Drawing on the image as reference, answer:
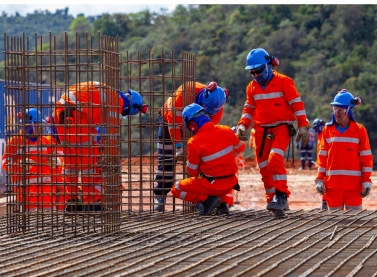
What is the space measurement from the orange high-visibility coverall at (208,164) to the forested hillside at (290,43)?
1560 inches

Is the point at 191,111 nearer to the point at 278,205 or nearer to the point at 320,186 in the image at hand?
the point at 278,205

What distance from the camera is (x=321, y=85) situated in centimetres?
5866

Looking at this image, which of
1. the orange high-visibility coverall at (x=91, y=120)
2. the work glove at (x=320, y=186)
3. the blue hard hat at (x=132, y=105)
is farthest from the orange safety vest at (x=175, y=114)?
the orange high-visibility coverall at (x=91, y=120)

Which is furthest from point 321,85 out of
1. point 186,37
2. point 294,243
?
point 294,243

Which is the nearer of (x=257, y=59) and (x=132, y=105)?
(x=257, y=59)

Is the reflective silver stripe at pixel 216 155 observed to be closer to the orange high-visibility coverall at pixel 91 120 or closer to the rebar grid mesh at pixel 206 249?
the rebar grid mesh at pixel 206 249

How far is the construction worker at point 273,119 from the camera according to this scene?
12.6m

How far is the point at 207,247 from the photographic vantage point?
9.41m

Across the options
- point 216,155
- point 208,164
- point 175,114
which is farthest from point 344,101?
point 175,114

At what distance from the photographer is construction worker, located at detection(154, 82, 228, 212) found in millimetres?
13180

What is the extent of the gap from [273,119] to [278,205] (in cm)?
111

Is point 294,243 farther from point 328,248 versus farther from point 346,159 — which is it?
point 346,159

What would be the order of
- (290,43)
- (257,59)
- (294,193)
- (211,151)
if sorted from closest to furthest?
(211,151)
(257,59)
(294,193)
(290,43)

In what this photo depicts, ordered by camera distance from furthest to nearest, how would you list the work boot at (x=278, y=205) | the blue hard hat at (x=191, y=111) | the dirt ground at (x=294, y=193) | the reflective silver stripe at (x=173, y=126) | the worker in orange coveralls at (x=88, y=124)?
the dirt ground at (x=294, y=193)
the reflective silver stripe at (x=173, y=126)
the blue hard hat at (x=191, y=111)
the work boot at (x=278, y=205)
the worker in orange coveralls at (x=88, y=124)
